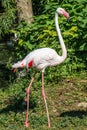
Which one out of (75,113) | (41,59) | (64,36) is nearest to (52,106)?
(75,113)

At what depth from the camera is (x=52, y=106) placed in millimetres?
8062

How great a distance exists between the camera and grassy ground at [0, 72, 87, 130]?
23.5ft

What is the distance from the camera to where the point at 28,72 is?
9445 mm

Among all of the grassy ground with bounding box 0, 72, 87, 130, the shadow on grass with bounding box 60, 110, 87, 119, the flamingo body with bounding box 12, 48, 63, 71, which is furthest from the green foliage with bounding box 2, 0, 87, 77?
the flamingo body with bounding box 12, 48, 63, 71

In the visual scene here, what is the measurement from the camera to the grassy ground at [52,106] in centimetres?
715

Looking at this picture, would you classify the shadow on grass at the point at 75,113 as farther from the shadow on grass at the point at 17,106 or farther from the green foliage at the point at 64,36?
the green foliage at the point at 64,36

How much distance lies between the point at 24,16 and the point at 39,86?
1.89 metres

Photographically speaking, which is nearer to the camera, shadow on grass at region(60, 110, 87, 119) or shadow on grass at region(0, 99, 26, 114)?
shadow on grass at region(60, 110, 87, 119)

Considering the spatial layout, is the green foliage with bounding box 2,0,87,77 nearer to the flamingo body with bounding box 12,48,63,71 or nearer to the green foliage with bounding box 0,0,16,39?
the green foliage with bounding box 0,0,16,39

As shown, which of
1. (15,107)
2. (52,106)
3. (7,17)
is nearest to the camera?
(52,106)

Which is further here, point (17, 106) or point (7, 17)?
point (7, 17)

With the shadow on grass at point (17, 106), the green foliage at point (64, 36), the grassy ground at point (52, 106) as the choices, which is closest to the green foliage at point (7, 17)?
the green foliage at point (64, 36)

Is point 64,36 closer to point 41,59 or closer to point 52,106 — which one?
point 52,106

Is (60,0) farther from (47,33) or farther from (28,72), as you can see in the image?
(28,72)
